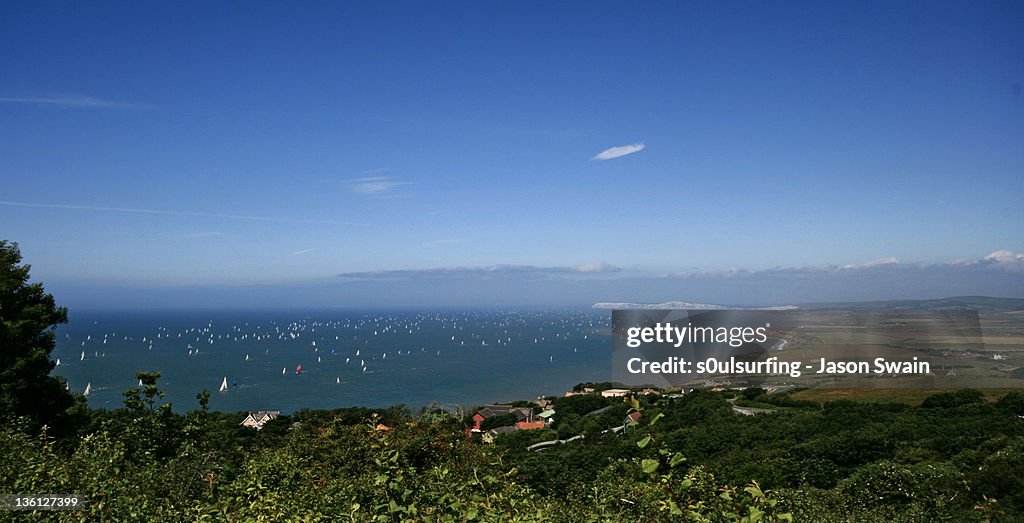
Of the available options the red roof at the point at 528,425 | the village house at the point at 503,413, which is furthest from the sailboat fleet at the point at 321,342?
the red roof at the point at 528,425

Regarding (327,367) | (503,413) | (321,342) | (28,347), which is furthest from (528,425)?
(321,342)

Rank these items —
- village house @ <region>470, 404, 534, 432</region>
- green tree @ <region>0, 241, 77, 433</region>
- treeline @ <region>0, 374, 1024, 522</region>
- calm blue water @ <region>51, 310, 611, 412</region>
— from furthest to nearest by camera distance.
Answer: calm blue water @ <region>51, 310, 611, 412</region> < village house @ <region>470, 404, 534, 432</region> < green tree @ <region>0, 241, 77, 433</region> < treeline @ <region>0, 374, 1024, 522</region>

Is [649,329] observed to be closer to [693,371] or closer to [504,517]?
[693,371]

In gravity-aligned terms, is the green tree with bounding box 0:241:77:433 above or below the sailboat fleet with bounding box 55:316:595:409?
above

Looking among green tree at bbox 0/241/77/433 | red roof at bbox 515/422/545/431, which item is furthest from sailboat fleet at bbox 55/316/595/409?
green tree at bbox 0/241/77/433

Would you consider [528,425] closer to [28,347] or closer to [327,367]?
[28,347]

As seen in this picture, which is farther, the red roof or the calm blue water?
the calm blue water

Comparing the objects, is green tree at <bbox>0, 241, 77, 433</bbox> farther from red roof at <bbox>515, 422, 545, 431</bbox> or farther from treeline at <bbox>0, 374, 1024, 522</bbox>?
red roof at <bbox>515, 422, 545, 431</bbox>

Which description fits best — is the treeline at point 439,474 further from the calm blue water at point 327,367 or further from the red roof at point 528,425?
the calm blue water at point 327,367
